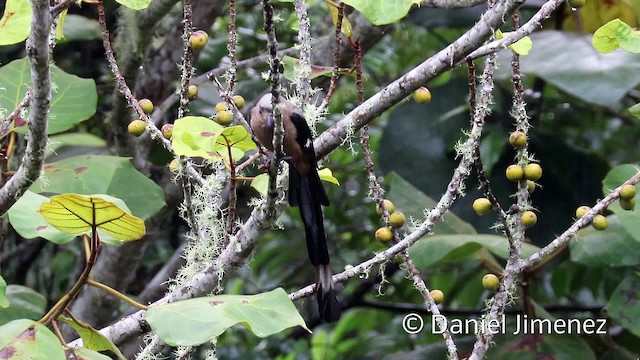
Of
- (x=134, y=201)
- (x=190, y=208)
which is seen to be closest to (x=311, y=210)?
(x=190, y=208)

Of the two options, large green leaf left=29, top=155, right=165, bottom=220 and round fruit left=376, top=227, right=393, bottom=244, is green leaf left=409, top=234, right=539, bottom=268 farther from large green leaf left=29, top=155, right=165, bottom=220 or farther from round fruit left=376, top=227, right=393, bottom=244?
large green leaf left=29, top=155, right=165, bottom=220

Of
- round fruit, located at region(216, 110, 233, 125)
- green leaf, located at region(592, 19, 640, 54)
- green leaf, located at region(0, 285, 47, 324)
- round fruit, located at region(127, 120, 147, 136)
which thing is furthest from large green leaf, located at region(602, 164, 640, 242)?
green leaf, located at region(0, 285, 47, 324)

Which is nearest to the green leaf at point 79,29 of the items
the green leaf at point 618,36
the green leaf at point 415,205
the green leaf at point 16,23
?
the green leaf at point 415,205

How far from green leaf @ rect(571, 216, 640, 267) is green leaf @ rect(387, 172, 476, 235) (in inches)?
11.5

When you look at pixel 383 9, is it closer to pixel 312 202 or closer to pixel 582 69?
pixel 312 202

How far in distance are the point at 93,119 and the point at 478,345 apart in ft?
6.13

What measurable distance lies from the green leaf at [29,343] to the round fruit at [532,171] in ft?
2.24

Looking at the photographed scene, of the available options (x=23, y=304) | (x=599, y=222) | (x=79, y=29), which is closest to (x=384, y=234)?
(x=599, y=222)

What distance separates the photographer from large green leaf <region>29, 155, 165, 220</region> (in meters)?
1.59

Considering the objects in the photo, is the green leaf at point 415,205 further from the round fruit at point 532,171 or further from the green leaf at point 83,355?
the green leaf at point 83,355

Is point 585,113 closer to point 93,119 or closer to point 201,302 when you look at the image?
point 93,119

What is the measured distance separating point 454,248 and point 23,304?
870 millimetres

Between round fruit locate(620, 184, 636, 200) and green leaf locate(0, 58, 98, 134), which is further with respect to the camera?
green leaf locate(0, 58, 98, 134)

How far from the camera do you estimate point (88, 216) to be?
1.06m
